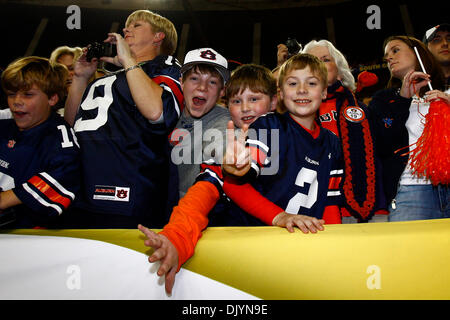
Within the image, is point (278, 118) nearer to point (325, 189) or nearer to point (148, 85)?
point (325, 189)

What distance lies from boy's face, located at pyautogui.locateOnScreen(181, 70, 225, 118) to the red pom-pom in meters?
0.93

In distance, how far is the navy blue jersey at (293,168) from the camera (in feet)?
4.36

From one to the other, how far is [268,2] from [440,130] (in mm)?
10179

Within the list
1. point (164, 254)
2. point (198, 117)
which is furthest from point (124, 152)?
point (164, 254)

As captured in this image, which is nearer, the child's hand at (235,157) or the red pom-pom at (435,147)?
the child's hand at (235,157)

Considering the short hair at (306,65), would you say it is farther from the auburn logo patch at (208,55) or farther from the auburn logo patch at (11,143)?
the auburn logo patch at (11,143)

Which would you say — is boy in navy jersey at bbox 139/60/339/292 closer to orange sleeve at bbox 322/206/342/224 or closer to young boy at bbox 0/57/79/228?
orange sleeve at bbox 322/206/342/224

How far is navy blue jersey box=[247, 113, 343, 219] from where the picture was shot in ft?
4.36

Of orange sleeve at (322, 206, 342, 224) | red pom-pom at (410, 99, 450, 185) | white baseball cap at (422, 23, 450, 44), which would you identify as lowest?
orange sleeve at (322, 206, 342, 224)

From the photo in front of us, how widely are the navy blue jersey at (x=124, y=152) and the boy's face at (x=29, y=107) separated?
0.59 ft

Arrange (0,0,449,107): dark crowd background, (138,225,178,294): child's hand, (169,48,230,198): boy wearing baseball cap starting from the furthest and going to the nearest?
(0,0,449,107): dark crowd background
(169,48,230,198): boy wearing baseball cap
(138,225,178,294): child's hand

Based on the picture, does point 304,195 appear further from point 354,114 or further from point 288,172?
point 354,114

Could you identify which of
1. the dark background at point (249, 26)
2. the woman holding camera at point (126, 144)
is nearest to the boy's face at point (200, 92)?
the woman holding camera at point (126, 144)

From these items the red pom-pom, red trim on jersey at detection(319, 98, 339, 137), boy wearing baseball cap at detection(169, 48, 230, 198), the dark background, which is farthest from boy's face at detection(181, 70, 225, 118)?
the dark background
